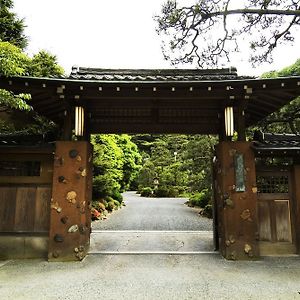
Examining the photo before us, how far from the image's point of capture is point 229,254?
587cm

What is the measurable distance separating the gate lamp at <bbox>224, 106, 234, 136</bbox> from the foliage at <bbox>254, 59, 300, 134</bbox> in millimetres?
4867

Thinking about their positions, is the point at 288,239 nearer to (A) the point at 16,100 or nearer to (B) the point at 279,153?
(B) the point at 279,153

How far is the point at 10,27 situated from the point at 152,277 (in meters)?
11.0

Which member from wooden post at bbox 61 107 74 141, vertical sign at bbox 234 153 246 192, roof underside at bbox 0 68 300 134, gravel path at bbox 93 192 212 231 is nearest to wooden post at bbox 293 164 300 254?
vertical sign at bbox 234 153 246 192

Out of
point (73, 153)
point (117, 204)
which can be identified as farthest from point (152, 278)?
point (117, 204)

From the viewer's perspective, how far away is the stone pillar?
578 cm

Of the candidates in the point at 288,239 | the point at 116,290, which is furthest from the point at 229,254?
the point at 116,290

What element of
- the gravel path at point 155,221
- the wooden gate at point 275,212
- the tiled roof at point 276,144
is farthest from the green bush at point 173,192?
the wooden gate at point 275,212

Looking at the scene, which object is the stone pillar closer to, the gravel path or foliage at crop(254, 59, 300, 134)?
the gravel path

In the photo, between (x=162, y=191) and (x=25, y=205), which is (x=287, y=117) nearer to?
(x=25, y=205)

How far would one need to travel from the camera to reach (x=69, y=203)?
5.91 metres

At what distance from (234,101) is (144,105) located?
6.97 feet

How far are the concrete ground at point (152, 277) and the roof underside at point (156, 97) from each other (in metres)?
3.20

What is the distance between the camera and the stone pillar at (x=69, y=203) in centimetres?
578
